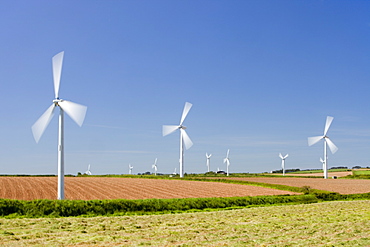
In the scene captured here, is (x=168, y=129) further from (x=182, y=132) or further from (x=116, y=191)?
(x=116, y=191)

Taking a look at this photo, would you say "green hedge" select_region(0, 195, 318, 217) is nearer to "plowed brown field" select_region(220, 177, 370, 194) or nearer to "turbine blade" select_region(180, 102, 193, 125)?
"plowed brown field" select_region(220, 177, 370, 194)

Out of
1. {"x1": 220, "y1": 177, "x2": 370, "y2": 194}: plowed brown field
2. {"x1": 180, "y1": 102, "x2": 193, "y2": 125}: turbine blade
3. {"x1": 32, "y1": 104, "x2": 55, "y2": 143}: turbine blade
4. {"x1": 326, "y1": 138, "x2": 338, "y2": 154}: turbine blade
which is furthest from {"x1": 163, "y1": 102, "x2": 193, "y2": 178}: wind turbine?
{"x1": 32, "y1": 104, "x2": 55, "y2": 143}: turbine blade

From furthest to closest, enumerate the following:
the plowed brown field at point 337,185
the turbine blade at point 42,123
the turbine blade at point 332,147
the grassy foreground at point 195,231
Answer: the turbine blade at point 332,147
the plowed brown field at point 337,185
the turbine blade at point 42,123
the grassy foreground at point 195,231

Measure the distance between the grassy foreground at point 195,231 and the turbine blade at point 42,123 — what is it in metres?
14.4

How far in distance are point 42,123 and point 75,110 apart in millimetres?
4224

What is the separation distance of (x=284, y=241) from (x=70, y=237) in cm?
1070

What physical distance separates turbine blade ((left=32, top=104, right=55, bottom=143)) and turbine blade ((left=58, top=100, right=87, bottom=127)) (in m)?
1.66

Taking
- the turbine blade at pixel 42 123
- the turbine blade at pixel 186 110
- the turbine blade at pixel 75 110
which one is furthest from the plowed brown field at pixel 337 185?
the turbine blade at pixel 42 123

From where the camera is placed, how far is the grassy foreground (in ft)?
62.5

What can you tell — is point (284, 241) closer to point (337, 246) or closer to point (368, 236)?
point (337, 246)

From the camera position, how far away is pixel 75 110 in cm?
3866

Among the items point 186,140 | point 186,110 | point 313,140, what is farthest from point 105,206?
point 313,140

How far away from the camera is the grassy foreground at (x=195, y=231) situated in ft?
62.5

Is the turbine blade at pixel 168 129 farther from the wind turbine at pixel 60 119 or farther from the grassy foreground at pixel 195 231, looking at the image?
the grassy foreground at pixel 195 231
